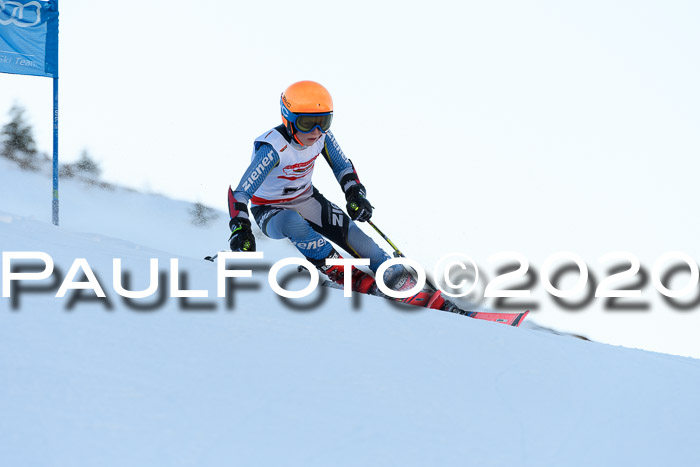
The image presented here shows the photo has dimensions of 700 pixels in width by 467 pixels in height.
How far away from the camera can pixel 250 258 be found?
3756mm

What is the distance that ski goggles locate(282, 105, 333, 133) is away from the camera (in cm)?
476

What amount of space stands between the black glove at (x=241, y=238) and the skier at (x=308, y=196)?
0.06 meters

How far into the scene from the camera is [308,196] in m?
5.28

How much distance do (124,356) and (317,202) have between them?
319 centimetres

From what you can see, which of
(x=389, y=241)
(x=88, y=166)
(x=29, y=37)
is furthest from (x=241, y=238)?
(x=88, y=166)

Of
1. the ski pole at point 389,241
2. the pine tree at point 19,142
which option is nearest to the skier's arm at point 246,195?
the ski pole at point 389,241

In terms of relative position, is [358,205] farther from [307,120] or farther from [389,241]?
[307,120]

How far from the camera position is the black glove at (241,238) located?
4.35 metres

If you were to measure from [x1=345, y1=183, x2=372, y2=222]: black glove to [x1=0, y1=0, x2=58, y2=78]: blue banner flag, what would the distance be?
4.06 m

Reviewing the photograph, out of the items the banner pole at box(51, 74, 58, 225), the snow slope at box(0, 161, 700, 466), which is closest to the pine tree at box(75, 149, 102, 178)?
the banner pole at box(51, 74, 58, 225)

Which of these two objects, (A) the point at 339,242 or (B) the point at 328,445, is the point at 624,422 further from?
(A) the point at 339,242

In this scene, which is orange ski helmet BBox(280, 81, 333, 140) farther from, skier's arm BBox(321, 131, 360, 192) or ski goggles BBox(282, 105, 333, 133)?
skier's arm BBox(321, 131, 360, 192)

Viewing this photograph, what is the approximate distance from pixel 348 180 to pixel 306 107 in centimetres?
81

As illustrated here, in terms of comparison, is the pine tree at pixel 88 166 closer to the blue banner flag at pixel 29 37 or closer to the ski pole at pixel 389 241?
the blue banner flag at pixel 29 37
